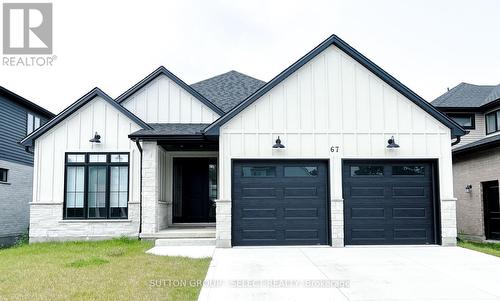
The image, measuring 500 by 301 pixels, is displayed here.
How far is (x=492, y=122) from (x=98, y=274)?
15.7 m

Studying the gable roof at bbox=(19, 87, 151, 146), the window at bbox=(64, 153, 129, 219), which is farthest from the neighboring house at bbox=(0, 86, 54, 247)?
the window at bbox=(64, 153, 129, 219)

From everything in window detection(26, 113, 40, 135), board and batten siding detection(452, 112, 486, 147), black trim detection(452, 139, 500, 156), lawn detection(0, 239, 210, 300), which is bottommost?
lawn detection(0, 239, 210, 300)

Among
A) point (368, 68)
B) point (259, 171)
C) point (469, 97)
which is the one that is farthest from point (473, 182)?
point (259, 171)

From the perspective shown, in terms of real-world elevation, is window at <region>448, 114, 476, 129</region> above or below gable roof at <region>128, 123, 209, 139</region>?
above

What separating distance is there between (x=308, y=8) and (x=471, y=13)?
674 cm

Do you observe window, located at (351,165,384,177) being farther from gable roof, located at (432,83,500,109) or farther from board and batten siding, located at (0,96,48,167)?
board and batten siding, located at (0,96,48,167)

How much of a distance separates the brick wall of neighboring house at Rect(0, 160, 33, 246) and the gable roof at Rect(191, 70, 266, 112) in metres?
8.55

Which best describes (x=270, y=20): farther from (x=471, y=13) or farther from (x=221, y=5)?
(x=471, y=13)

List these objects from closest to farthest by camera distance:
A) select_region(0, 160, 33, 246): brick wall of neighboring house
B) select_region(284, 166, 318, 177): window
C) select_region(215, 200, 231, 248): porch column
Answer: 1. select_region(215, 200, 231, 248): porch column
2. select_region(284, 166, 318, 177): window
3. select_region(0, 160, 33, 246): brick wall of neighboring house

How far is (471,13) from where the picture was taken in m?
17.7

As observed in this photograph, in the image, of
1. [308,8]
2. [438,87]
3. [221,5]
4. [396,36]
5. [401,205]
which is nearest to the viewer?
[401,205]

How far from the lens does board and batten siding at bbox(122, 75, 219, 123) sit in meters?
14.5

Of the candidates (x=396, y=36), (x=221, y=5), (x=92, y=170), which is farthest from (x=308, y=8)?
(x=92, y=170)

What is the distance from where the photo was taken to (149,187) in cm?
1239
